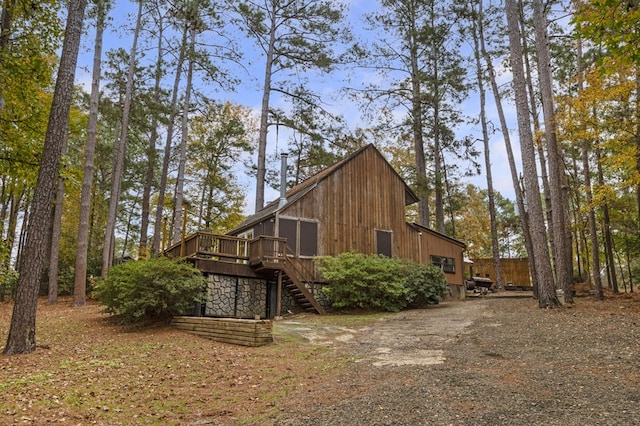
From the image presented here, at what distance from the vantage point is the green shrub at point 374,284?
14.6 metres

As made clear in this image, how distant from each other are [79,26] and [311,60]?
13755 millimetres

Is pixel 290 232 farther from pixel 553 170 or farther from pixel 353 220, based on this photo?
pixel 553 170

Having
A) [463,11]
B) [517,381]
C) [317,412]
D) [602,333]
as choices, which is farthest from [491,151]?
[317,412]

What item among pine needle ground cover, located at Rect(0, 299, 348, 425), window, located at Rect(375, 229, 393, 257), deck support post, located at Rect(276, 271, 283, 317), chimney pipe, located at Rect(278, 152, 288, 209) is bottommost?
pine needle ground cover, located at Rect(0, 299, 348, 425)

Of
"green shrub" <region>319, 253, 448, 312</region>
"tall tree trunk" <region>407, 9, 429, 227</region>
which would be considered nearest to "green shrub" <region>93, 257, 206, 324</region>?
"green shrub" <region>319, 253, 448, 312</region>

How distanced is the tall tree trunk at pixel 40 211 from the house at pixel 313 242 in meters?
5.35

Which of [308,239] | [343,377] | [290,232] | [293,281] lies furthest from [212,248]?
[343,377]

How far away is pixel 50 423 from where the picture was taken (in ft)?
13.8

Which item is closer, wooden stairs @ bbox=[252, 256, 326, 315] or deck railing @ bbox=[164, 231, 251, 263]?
deck railing @ bbox=[164, 231, 251, 263]

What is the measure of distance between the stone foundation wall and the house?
3 cm

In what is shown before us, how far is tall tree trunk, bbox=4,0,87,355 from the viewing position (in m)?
7.03

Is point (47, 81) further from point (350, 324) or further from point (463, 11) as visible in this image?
point (463, 11)

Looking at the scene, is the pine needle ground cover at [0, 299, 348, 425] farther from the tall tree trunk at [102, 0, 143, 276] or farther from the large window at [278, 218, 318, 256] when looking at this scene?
the tall tree trunk at [102, 0, 143, 276]

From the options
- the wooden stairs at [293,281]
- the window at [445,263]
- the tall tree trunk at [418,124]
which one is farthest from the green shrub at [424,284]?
the tall tree trunk at [418,124]
